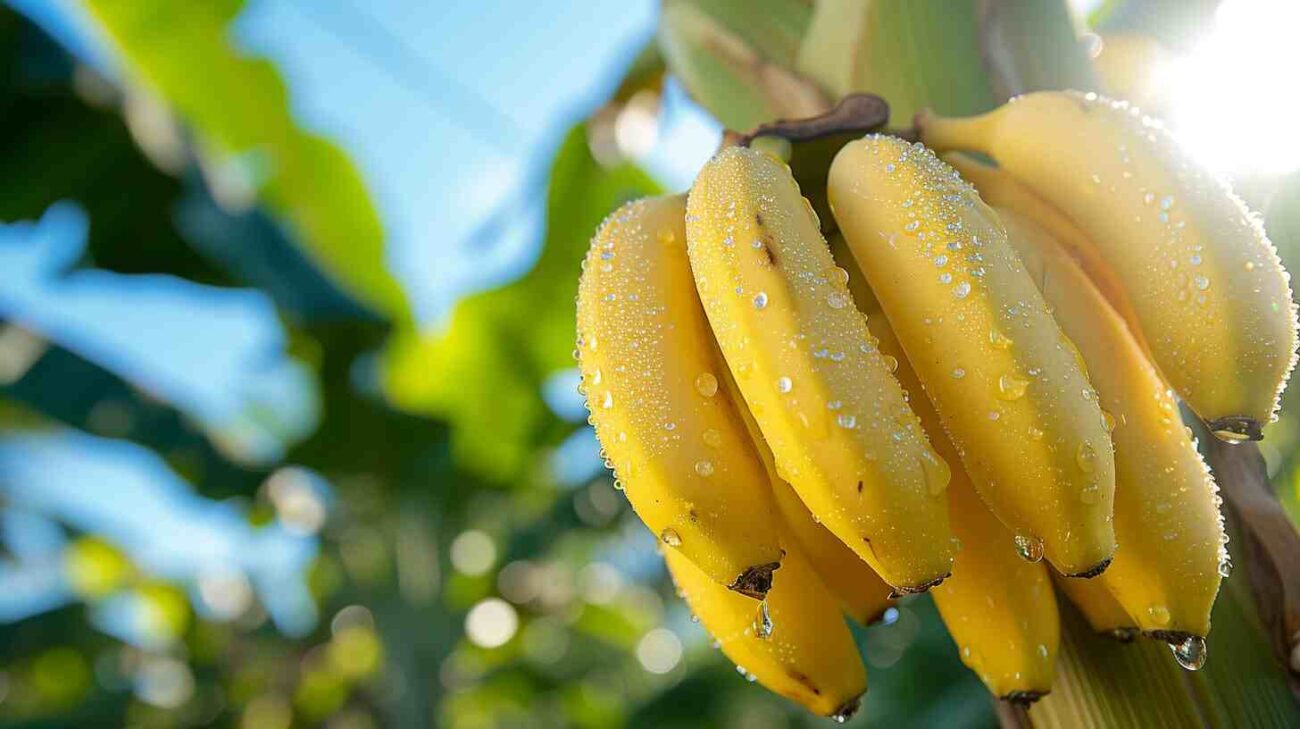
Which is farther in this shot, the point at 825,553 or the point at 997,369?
the point at 825,553

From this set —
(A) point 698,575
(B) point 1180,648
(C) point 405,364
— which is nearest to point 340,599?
(C) point 405,364

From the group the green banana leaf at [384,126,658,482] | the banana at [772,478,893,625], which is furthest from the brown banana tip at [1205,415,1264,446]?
the green banana leaf at [384,126,658,482]

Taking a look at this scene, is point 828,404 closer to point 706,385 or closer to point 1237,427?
point 706,385

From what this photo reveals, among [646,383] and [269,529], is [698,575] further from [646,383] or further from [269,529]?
[269,529]

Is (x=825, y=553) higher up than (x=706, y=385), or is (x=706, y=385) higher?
(x=706, y=385)

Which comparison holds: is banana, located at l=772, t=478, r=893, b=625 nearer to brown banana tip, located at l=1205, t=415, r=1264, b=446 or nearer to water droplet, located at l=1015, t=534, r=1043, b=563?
water droplet, located at l=1015, t=534, r=1043, b=563

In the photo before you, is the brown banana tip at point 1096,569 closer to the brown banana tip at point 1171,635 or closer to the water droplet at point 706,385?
the brown banana tip at point 1171,635

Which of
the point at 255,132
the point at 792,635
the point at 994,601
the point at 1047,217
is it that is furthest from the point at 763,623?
the point at 255,132
